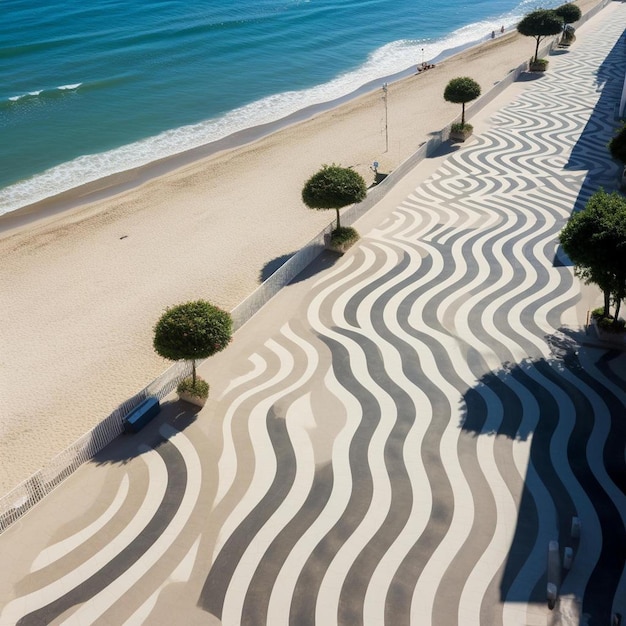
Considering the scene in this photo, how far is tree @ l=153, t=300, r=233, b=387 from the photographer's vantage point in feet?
54.9

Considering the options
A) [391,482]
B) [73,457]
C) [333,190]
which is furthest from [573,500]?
[333,190]

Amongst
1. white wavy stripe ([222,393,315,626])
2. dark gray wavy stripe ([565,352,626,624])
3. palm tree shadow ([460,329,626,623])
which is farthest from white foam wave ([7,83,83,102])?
dark gray wavy stripe ([565,352,626,624])

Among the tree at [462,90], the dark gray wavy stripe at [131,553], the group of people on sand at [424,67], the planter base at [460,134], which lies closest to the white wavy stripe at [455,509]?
the dark gray wavy stripe at [131,553]

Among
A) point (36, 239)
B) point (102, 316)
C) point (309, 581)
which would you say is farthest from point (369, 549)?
point (36, 239)

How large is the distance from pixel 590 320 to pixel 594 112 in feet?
86.3

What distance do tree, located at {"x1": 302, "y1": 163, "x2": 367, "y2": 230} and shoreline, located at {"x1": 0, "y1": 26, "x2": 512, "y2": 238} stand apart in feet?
55.1

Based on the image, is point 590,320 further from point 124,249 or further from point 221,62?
point 221,62

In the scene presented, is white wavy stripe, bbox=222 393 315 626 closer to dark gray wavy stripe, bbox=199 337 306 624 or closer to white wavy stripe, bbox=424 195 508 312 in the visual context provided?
dark gray wavy stripe, bbox=199 337 306 624

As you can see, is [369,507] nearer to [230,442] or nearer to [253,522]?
[253,522]

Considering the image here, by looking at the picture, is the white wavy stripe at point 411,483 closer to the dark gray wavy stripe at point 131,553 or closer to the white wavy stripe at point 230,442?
the white wavy stripe at point 230,442

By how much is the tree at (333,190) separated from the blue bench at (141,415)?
11.6 metres

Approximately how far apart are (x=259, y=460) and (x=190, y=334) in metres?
3.96

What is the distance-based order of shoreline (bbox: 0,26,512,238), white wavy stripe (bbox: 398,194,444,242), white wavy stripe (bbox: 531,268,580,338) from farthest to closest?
shoreline (bbox: 0,26,512,238) < white wavy stripe (bbox: 398,194,444,242) < white wavy stripe (bbox: 531,268,580,338)

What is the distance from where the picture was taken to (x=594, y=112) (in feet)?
132
